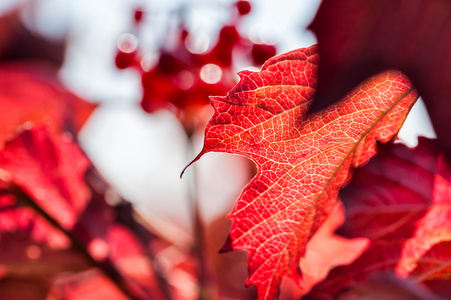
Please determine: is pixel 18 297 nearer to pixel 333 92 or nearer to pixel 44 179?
pixel 44 179

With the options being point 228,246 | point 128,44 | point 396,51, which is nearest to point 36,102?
point 128,44

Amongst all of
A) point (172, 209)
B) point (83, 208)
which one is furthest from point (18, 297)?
point (172, 209)

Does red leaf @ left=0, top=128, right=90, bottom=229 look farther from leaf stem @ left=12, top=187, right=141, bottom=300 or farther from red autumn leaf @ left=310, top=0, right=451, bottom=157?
red autumn leaf @ left=310, top=0, right=451, bottom=157

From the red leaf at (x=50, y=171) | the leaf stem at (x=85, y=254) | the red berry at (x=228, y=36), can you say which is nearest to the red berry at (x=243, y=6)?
the red berry at (x=228, y=36)

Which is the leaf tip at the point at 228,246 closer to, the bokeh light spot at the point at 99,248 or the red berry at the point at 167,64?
the bokeh light spot at the point at 99,248

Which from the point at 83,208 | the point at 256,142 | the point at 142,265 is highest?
the point at 256,142

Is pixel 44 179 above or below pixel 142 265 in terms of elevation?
above

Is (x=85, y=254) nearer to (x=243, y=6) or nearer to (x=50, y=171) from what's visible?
(x=50, y=171)
